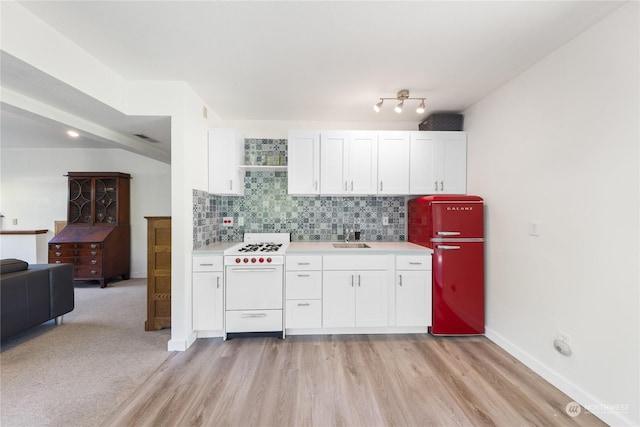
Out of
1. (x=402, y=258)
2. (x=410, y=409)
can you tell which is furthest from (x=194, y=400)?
(x=402, y=258)

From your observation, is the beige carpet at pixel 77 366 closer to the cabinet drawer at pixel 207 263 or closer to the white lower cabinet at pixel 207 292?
the white lower cabinet at pixel 207 292

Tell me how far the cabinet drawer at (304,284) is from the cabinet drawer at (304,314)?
7 centimetres

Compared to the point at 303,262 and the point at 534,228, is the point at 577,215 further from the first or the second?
the point at 303,262

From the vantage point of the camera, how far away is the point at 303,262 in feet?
8.45

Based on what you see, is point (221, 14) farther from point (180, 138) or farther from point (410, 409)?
point (410, 409)

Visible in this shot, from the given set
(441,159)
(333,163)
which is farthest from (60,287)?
(441,159)

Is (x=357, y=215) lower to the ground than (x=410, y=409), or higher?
higher

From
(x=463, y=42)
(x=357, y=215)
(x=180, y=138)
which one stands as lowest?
(x=357, y=215)

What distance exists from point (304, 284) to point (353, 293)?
0.53 meters

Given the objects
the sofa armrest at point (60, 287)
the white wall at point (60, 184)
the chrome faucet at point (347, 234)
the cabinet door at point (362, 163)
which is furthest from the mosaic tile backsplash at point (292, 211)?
the white wall at point (60, 184)

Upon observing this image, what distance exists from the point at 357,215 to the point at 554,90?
2165 mm

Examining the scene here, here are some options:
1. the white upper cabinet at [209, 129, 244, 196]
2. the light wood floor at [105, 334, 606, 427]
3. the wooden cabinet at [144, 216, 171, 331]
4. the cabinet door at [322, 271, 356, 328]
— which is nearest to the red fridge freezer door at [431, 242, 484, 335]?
the light wood floor at [105, 334, 606, 427]

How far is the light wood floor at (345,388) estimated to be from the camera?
61.6 inches

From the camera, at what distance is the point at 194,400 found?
1715 millimetres
